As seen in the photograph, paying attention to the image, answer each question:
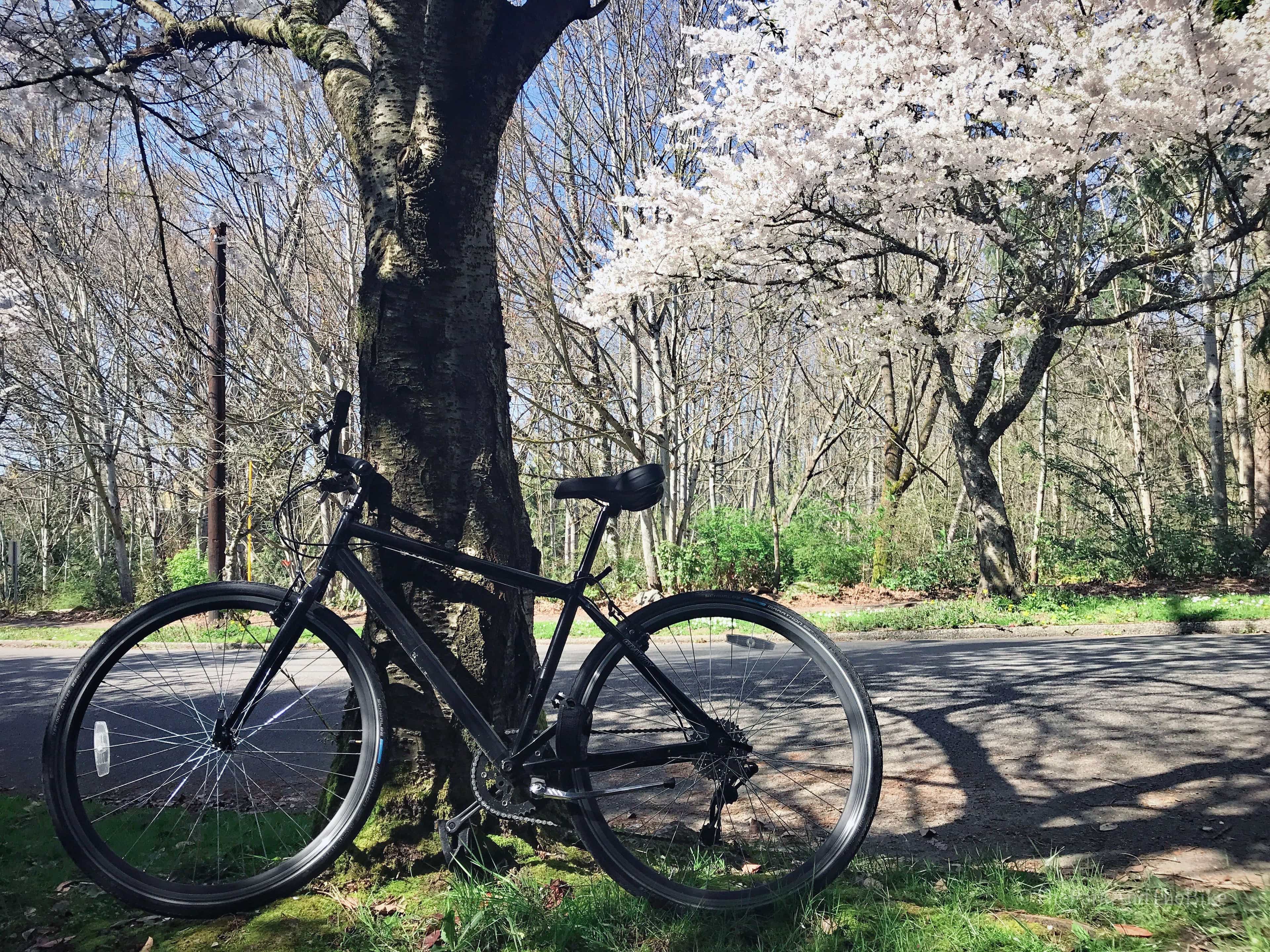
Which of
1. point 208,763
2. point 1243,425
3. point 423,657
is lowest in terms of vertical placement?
point 208,763

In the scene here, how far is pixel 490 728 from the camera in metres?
2.50

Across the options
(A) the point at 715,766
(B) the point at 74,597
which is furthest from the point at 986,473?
(B) the point at 74,597

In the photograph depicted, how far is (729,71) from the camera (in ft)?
37.6

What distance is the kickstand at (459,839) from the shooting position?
2.42 meters

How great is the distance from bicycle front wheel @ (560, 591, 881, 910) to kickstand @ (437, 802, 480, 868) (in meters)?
0.35

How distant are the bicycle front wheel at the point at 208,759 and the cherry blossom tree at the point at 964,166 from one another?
7779 millimetres

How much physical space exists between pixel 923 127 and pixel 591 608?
29.7ft

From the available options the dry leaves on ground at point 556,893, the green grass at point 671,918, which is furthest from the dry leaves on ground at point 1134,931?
the dry leaves on ground at point 556,893

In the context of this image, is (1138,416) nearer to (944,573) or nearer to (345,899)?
(944,573)

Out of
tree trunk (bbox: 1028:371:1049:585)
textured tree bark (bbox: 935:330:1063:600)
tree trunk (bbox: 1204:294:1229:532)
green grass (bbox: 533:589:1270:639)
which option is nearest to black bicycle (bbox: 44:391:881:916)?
green grass (bbox: 533:589:1270:639)

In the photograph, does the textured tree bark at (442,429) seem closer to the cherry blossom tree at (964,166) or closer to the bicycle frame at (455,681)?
the bicycle frame at (455,681)

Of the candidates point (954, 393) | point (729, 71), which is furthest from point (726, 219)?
point (954, 393)

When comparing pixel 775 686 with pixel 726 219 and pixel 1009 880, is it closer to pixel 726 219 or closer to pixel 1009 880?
pixel 1009 880

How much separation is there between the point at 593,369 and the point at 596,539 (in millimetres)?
13438
